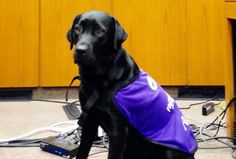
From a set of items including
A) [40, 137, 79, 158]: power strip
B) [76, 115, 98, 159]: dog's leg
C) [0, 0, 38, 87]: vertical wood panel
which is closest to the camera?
[76, 115, 98, 159]: dog's leg

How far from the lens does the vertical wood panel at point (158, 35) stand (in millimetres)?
3039

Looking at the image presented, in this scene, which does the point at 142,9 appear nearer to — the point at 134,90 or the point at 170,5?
the point at 170,5

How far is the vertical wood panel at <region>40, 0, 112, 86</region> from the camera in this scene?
3014 mm

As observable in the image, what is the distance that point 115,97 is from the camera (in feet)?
4.26

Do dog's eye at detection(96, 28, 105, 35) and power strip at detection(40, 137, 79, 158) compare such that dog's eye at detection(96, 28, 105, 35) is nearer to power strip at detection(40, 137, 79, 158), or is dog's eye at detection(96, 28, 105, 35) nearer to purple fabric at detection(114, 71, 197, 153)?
purple fabric at detection(114, 71, 197, 153)

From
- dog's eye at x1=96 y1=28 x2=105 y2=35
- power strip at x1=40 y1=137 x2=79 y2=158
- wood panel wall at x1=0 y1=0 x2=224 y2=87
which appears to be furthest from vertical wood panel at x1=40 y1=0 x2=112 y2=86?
dog's eye at x1=96 y1=28 x2=105 y2=35

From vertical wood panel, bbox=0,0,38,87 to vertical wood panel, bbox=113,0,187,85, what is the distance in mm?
609

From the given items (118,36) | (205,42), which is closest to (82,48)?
(118,36)

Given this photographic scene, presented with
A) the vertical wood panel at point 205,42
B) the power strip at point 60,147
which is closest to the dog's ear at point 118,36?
the power strip at point 60,147

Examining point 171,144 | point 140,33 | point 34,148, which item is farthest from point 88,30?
point 140,33

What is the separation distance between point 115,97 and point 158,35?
183 centimetres

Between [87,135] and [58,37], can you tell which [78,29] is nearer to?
[87,135]

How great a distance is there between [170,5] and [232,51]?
1164 millimetres

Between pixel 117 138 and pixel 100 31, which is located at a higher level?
pixel 100 31
